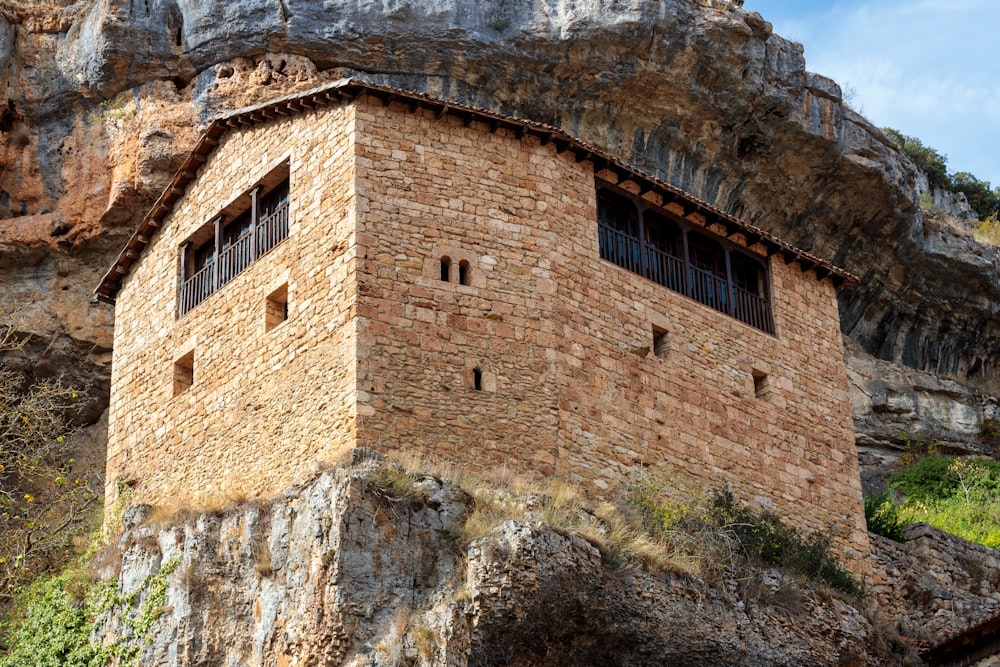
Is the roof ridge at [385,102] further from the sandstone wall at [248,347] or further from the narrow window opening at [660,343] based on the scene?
the narrow window opening at [660,343]

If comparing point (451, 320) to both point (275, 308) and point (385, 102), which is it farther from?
point (385, 102)

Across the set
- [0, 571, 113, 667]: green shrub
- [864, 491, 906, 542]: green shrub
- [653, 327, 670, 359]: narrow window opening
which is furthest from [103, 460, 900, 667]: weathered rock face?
[864, 491, 906, 542]: green shrub

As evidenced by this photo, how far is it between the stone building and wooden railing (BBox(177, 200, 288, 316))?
0.13 ft

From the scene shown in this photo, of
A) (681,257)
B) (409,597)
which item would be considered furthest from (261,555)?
(681,257)

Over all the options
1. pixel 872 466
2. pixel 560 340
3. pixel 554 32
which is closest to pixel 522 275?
pixel 560 340

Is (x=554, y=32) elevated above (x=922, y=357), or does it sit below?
above

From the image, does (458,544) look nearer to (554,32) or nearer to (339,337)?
(339,337)

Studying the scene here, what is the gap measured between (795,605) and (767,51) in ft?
38.5

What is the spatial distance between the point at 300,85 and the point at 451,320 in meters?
7.19

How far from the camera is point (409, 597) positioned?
16.5 metres

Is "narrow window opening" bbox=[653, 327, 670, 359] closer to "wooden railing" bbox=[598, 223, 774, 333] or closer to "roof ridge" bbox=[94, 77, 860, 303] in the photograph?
"wooden railing" bbox=[598, 223, 774, 333]

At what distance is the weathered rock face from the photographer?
634 inches

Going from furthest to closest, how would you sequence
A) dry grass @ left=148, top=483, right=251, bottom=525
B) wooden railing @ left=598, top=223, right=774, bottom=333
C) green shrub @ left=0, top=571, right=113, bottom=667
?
wooden railing @ left=598, top=223, right=774, bottom=333, green shrub @ left=0, top=571, right=113, bottom=667, dry grass @ left=148, top=483, right=251, bottom=525

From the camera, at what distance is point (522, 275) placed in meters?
20.0
